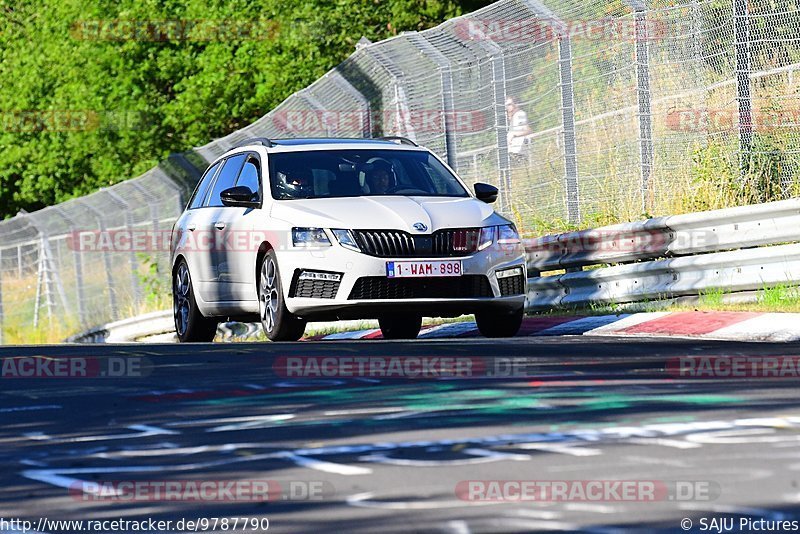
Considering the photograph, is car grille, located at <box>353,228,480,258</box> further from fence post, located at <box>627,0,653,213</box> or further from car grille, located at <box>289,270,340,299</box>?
fence post, located at <box>627,0,653,213</box>

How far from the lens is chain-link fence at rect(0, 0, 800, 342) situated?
1479cm

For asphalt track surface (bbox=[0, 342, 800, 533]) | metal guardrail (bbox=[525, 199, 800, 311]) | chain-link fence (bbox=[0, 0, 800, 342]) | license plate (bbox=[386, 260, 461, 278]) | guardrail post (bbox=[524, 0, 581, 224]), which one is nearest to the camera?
asphalt track surface (bbox=[0, 342, 800, 533])

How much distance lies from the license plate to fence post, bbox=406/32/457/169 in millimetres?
6000

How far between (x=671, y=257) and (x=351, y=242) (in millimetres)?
3438

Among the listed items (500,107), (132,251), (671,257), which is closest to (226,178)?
(500,107)

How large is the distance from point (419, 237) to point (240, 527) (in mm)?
7418

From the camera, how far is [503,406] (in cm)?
745

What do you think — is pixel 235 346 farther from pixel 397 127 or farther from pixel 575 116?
pixel 397 127

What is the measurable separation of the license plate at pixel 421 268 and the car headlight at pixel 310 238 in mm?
518

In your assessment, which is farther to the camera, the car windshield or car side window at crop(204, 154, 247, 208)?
car side window at crop(204, 154, 247, 208)

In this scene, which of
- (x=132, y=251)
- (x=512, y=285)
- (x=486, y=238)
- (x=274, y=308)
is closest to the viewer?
(x=486, y=238)

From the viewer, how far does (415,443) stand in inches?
252

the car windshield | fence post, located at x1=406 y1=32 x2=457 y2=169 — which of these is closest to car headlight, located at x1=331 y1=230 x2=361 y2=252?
the car windshield

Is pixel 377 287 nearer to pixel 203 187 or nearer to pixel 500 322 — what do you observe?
pixel 500 322
